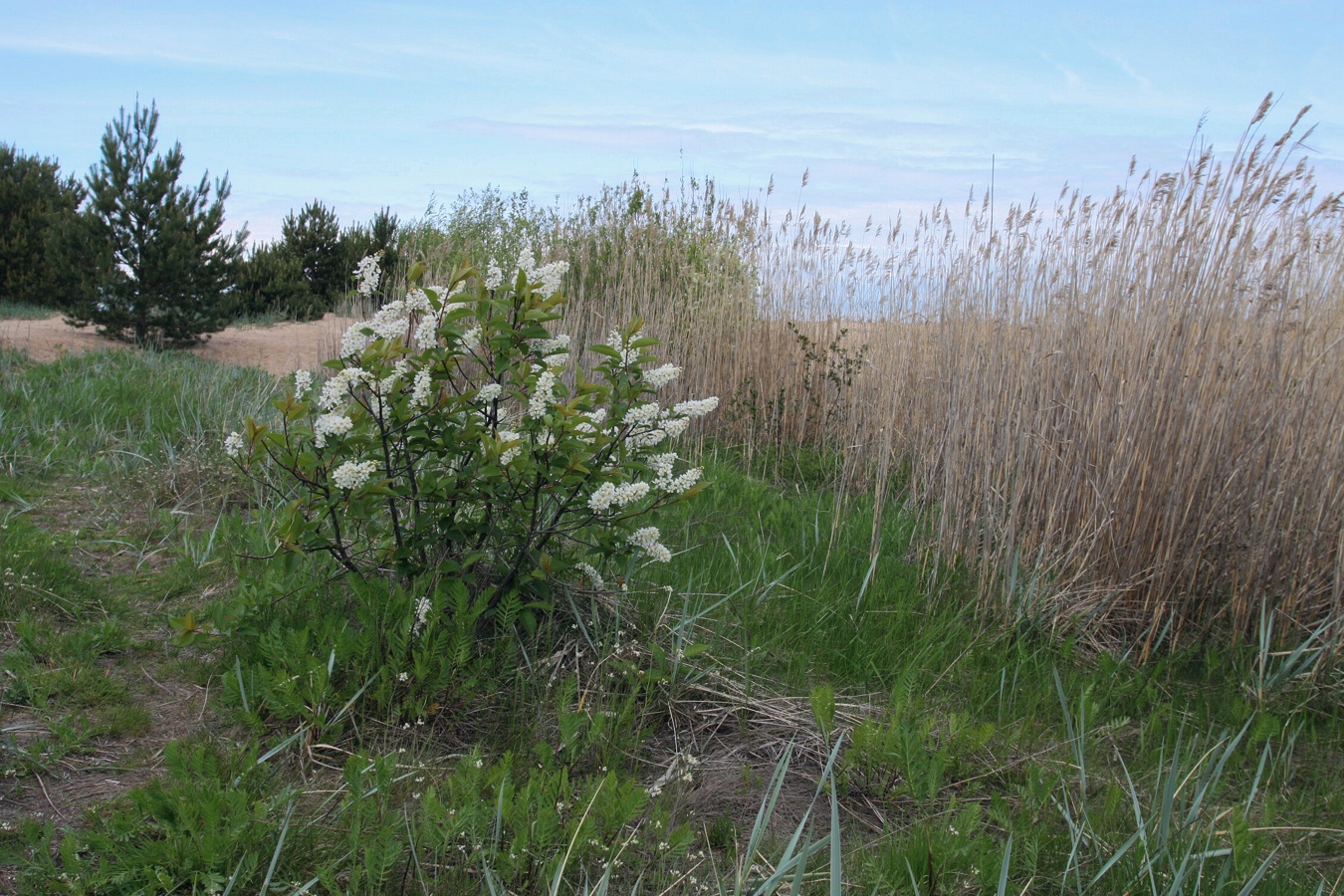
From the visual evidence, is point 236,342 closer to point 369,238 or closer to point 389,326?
point 369,238

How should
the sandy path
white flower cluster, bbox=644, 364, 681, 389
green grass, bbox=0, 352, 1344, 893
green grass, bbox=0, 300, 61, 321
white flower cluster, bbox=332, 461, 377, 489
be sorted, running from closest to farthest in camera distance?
green grass, bbox=0, 352, 1344, 893 → white flower cluster, bbox=332, 461, 377, 489 → white flower cluster, bbox=644, 364, 681, 389 → the sandy path → green grass, bbox=0, 300, 61, 321

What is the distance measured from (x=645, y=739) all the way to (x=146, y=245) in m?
10.3

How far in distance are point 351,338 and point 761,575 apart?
168 cm

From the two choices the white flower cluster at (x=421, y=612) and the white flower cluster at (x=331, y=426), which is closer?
the white flower cluster at (x=331, y=426)

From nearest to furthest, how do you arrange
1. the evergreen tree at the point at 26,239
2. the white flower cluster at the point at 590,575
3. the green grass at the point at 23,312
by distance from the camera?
the white flower cluster at the point at 590,575
the green grass at the point at 23,312
the evergreen tree at the point at 26,239

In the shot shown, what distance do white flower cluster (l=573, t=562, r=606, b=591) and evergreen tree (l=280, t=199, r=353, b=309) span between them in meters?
12.8

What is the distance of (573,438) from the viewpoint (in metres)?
2.22

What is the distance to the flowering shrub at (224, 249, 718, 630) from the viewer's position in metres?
2.14

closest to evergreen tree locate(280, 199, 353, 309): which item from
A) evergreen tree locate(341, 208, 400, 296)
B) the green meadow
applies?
evergreen tree locate(341, 208, 400, 296)

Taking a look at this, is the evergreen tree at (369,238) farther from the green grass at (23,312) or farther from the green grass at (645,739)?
the green grass at (645,739)

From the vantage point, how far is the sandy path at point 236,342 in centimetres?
856

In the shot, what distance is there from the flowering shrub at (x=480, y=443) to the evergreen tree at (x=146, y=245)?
9.34 m

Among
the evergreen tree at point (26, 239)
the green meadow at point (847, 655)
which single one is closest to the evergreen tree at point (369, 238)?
the evergreen tree at point (26, 239)

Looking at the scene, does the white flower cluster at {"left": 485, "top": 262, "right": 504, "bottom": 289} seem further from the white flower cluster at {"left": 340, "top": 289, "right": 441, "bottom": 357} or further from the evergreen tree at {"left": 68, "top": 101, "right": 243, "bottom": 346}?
the evergreen tree at {"left": 68, "top": 101, "right": 243, "bottom": 346}
